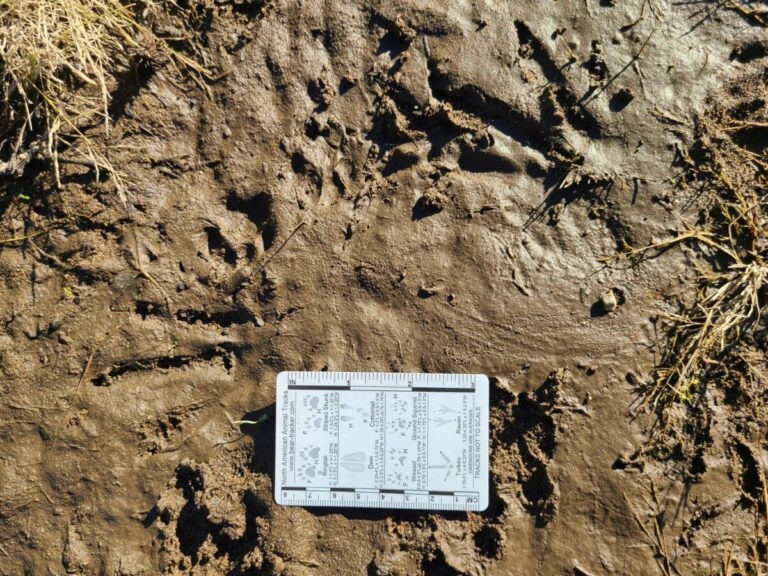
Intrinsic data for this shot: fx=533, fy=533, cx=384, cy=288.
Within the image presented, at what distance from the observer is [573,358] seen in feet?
8.66

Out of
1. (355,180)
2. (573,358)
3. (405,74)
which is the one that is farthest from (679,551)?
(405,74)

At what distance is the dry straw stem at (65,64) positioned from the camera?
2571mm

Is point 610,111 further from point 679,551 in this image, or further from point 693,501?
point 679,551

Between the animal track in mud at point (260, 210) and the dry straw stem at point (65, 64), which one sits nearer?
the dry straw stem at point (65, 64)

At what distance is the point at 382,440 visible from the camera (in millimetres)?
2703

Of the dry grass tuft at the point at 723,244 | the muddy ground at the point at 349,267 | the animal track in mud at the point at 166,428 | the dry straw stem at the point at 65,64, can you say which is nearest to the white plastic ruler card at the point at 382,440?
the muddy ground at the point at 349,267

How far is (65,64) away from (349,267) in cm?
170

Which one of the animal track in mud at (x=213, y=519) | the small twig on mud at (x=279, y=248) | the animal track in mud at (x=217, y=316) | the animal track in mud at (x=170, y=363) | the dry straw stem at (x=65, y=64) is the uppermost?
the dry straw stem at (x=65, y=64)

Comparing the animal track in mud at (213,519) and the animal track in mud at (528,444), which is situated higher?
the animal track in mud at (528,444)

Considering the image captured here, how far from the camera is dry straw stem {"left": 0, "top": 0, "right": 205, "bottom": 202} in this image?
2.57 meters

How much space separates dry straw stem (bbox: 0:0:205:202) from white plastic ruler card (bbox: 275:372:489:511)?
1451 mm

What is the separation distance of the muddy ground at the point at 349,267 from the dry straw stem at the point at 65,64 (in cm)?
11

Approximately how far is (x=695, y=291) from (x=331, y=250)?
1.83 metres

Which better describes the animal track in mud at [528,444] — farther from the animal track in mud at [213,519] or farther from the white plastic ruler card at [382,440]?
the animal track in mud at [213,519]
